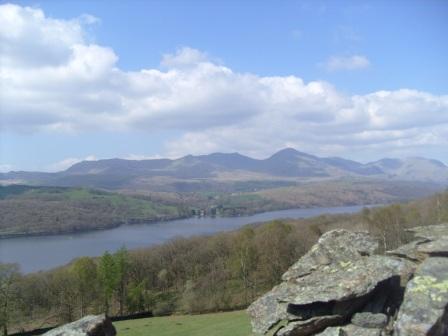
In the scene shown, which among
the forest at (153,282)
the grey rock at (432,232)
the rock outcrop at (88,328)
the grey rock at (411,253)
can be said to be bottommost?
the forest at (153,282)

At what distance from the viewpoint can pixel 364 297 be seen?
46.3 feet

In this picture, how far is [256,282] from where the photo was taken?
202 feet

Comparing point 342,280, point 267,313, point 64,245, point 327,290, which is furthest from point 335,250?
point 64,245

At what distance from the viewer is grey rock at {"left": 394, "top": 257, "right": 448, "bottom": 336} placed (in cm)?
1201

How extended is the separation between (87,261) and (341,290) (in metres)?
51.6

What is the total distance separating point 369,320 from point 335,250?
3.66 metres

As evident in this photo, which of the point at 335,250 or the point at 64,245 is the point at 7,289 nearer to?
the point at 335,250

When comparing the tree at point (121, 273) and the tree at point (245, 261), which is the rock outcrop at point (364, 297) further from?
the tree at point (121, 273)

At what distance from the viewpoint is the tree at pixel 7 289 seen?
46353 mm

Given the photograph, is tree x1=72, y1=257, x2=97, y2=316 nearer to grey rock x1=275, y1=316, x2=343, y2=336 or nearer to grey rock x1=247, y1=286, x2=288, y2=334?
grey rock x1=247, y1=286, x2=288, y2=334

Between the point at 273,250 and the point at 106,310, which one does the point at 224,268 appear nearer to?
the point at 273,250

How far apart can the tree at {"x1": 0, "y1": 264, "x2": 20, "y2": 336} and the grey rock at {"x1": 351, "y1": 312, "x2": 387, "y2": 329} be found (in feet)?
142

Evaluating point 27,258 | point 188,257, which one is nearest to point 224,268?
point 188,257

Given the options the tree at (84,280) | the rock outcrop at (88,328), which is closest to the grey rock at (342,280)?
the rock outcrop at (88,328)
